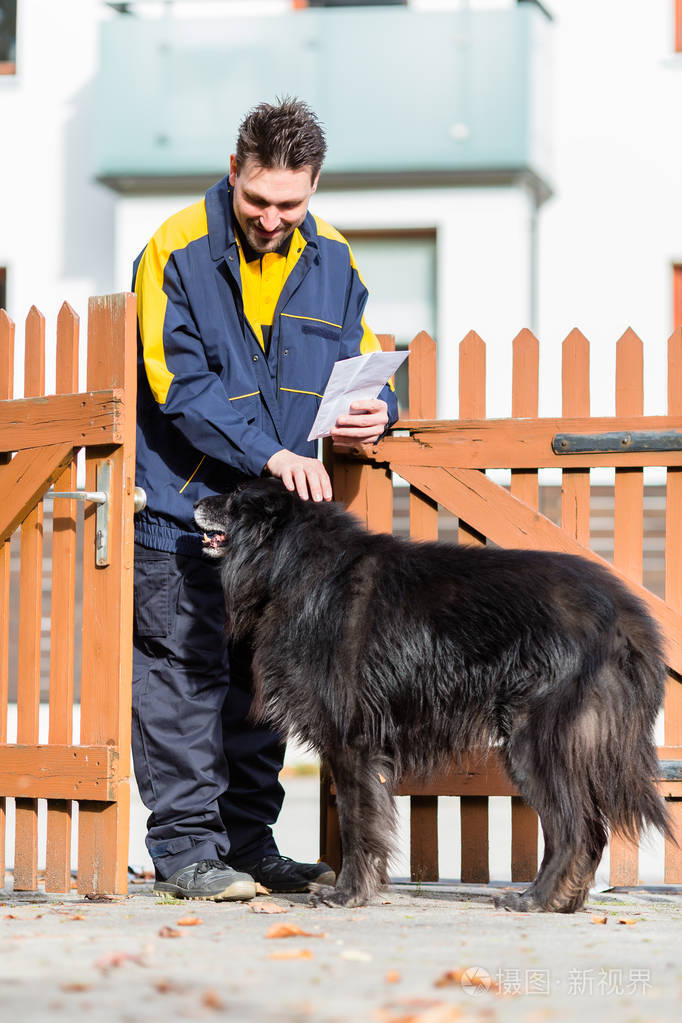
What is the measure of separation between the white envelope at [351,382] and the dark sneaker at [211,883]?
142 centimetres

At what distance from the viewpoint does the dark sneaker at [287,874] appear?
4.48 meters

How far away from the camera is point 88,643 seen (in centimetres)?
432

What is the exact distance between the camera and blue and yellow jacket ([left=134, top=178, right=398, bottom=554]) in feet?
13.9

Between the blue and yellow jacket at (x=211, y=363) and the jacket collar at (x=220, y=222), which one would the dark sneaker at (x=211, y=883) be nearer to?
the blue and yellow jacket at (x=211, y=363)

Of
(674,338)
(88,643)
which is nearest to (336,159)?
(674,338)

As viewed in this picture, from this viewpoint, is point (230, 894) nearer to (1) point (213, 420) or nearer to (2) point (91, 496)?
(2) point (91, 496)

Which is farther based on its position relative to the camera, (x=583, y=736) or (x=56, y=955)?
(x=583, y=736)

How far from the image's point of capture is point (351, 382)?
438 centimetres

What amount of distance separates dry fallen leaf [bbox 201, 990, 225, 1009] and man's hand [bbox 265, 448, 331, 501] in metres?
1.89

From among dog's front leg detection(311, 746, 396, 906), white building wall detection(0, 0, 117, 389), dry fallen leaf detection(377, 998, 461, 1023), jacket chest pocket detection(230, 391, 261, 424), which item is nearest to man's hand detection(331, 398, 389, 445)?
jacket chest pocket detection(230, 391, 261, 424)

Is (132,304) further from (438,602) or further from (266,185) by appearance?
(438,602)

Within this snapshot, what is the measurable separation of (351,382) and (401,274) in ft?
26.8

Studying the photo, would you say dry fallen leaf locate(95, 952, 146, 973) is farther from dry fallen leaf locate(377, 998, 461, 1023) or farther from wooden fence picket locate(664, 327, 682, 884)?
wooden fence picket locate(664, 327, 682, 884)

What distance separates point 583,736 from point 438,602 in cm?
58
